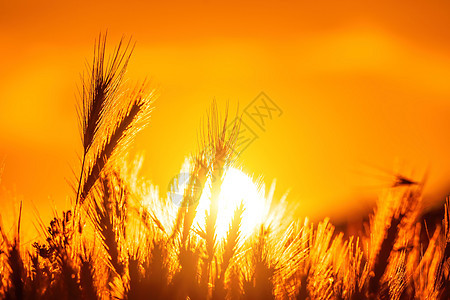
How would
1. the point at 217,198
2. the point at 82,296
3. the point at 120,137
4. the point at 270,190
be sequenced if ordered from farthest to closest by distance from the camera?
the point at 120,137 < the point at 270,190 < the point at 217,198 < the point at 82,296

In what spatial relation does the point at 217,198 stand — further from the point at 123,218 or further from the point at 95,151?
the point at 95,151

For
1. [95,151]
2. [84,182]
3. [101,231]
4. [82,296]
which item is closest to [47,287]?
[82,296]

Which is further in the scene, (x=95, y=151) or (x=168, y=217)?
(x=95, y=151)

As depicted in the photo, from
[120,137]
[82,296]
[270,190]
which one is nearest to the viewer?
[82,296]

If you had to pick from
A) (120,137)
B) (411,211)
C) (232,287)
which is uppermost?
(120,137)

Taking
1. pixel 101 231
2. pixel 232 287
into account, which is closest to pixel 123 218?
pixel 101 231

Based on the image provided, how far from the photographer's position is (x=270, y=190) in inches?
98.5

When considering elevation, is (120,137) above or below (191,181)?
above

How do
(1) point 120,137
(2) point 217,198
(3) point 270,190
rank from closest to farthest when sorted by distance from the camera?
(2) point 217,198 < (3) point 270,190 < (1) point 120,137

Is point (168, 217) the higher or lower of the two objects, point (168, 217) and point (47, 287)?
the higher

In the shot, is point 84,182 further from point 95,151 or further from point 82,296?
point 82,296

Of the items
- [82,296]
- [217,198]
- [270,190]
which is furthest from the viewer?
[270,190]

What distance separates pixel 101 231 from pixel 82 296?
310 mm

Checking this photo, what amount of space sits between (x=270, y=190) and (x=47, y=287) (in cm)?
100
